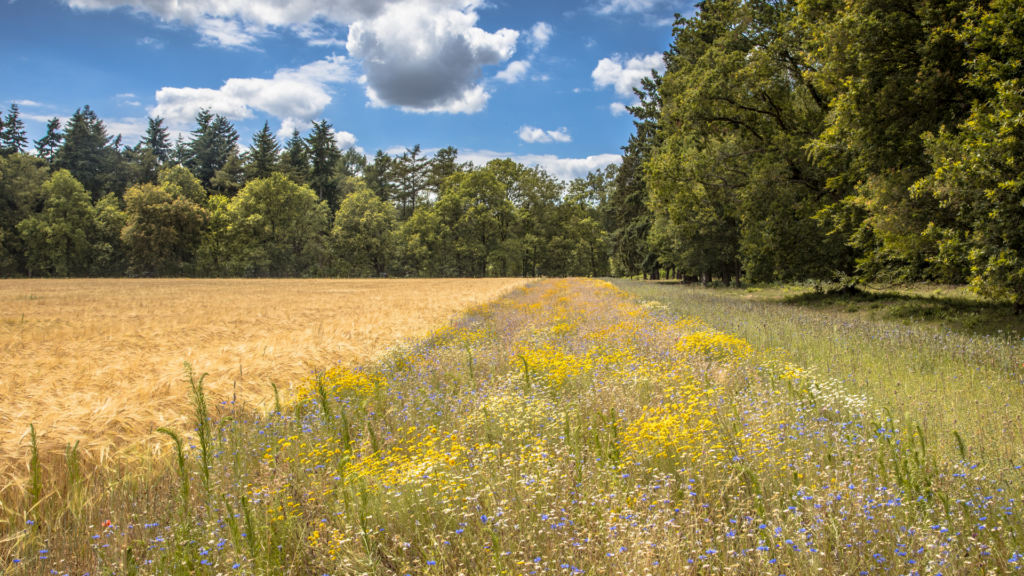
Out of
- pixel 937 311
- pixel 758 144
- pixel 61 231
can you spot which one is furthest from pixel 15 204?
pixel 937 311

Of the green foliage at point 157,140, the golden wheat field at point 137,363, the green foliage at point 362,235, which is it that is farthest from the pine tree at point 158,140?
the golden wheat field at point 137,363

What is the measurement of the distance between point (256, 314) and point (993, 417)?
732 inches

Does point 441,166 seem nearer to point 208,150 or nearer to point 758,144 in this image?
point 208,150

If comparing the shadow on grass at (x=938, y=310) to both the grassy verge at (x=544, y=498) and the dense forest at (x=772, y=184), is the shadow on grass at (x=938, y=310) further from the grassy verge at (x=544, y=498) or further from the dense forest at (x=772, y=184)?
the grassy verge at (x=544, y=498)

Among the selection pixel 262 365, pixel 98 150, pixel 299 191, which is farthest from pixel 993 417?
pixel 98 150

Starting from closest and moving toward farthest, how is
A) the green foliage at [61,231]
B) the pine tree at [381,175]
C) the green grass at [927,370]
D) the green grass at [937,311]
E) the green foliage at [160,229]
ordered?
the green grass at [927,370]
the green grass at [937,311]
the green foliage at [61,231]
the green foliage at [160,229]
the pine tree at [381,175]

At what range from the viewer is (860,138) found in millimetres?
13336

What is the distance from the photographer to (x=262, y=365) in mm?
7316

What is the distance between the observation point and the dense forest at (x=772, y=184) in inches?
388

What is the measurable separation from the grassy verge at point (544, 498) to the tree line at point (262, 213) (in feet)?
219

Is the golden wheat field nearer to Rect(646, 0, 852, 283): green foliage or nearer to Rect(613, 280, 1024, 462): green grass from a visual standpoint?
Rect(613, 280, 1024, 462): green grass

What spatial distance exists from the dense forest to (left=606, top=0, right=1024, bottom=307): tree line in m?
0.06

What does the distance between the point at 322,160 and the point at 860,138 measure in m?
85.9

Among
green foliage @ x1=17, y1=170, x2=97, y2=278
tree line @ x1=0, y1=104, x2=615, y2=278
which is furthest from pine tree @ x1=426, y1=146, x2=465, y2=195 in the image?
green foliage @ x1=17, y1=170, x2=97, y2=278
